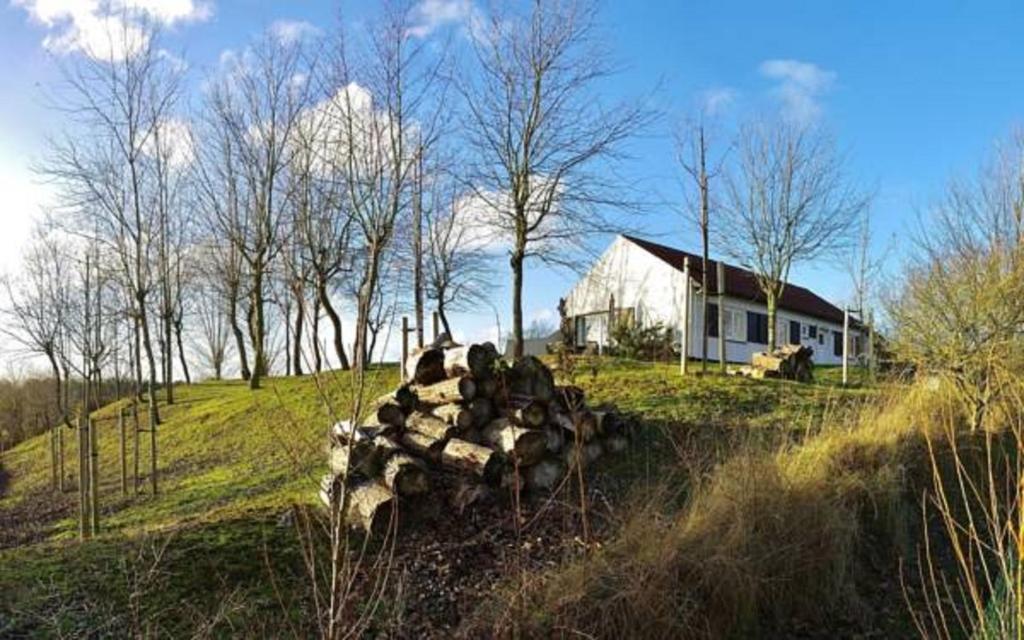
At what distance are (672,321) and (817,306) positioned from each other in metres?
12.8

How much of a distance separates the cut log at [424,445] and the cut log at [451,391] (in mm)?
482

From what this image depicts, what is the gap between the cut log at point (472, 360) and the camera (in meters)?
7.43

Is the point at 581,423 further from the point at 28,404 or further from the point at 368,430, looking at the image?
the point at 28,404

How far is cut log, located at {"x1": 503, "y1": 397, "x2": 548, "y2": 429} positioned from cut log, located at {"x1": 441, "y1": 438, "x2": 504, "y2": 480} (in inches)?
17.6

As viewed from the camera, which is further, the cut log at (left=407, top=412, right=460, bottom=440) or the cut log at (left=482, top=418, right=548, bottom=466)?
the cut log at (left=407, top=412, right=460, bottom=440)

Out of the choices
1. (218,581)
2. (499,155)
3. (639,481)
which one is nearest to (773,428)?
(639,481)

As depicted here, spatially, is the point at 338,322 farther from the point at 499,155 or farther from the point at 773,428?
the point at 773,428

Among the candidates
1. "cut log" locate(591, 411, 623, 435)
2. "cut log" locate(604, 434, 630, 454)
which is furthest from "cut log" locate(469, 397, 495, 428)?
"cut log" locate(604, 434, 630, 454)

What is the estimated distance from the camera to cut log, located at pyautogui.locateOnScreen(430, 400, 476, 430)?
7102 mm

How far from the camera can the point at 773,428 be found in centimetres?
863

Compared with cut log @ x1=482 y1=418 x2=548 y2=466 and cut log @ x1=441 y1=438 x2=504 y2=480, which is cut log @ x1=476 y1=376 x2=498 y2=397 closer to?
cut log @ x1=482 y1=418 x2=548 y2=466

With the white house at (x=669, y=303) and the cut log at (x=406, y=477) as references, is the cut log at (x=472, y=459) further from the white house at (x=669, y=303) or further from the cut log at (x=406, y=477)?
the white house at (x=669, y=303)

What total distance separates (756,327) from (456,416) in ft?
78.8

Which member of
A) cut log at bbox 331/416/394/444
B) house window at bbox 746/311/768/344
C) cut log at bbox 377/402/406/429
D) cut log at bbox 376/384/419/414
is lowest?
cut log at bbox 331/416/394/444
